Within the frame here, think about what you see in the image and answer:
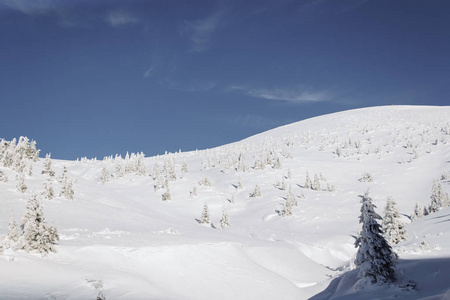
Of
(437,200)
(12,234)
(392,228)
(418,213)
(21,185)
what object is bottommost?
(392,228)

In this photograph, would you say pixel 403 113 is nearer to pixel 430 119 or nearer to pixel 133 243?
pixel 430 119

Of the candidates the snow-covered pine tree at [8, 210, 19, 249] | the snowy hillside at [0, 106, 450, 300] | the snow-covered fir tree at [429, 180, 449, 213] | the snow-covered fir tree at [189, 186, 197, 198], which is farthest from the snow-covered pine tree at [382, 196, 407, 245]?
the snow-covered fir tree at [189, 186, 197, 198]

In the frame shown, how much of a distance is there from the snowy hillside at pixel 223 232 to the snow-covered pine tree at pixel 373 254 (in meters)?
0.62

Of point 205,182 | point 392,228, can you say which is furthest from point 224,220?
point 205,182

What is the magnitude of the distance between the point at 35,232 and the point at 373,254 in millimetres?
16301

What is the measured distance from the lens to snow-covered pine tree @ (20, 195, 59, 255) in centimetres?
1583

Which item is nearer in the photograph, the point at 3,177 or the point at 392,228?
the point at 3,177

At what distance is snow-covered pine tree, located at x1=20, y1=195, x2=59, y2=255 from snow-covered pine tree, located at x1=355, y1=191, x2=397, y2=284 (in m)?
15.6

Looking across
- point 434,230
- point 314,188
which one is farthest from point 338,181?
point 434,230

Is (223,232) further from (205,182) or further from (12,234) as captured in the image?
(205,182)

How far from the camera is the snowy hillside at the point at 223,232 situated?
14.9m

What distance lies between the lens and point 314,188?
73.3m

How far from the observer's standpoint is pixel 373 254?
14.2 meters

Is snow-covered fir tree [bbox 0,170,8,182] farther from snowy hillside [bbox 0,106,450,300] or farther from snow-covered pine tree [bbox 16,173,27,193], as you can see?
snow-covered pine tree [bbox 16,173,27,193]
